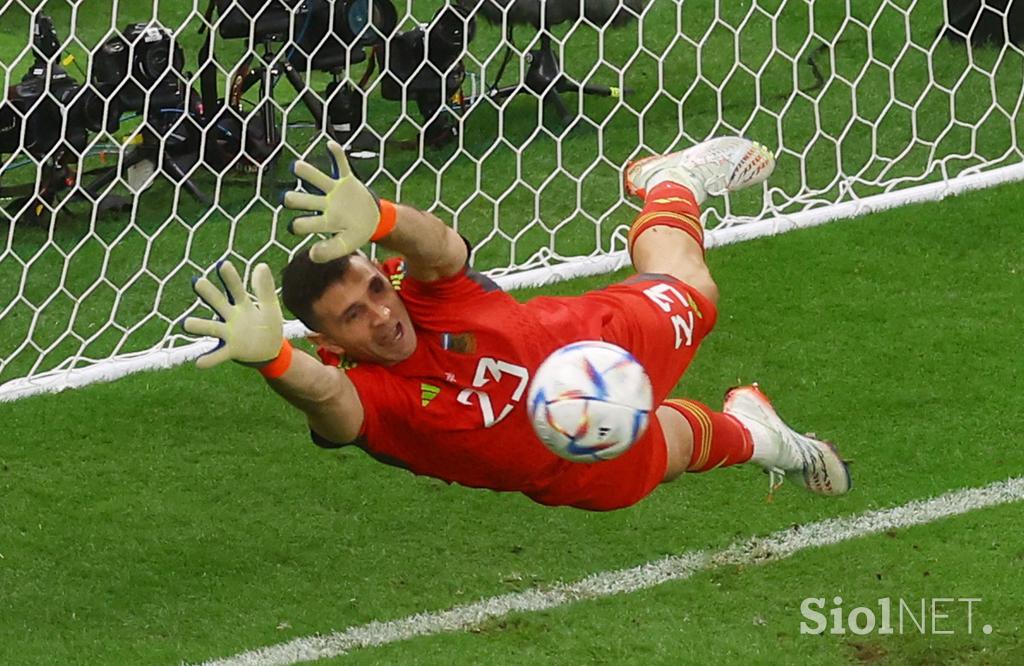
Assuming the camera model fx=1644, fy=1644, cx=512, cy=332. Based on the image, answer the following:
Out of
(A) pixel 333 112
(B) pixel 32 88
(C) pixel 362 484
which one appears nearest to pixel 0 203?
(B) pixel 32 88

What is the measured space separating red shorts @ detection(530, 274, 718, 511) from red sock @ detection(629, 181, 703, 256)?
0.25 meters

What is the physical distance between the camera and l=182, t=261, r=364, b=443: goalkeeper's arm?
11.6 feet

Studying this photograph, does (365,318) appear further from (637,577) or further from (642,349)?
(637,577)

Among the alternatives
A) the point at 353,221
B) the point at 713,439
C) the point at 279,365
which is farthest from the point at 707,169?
the point at 279,365

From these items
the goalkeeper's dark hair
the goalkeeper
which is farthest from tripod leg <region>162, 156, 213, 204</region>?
the goalkeeper's dark hair

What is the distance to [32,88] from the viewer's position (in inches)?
273

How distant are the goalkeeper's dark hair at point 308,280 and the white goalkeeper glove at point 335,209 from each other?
0.51 ft

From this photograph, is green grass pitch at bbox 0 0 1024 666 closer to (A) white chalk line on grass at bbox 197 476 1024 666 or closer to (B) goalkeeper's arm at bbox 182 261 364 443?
(A) white chalk line on grass at bbox 197 476 1024 666

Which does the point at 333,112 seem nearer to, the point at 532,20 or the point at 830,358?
the point at 532,20

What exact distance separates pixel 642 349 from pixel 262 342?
50.1 inches

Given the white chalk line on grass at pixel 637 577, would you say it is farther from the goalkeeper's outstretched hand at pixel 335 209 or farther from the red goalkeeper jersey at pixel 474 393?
the goalkeeper's outstretched hand at pixel 335 209

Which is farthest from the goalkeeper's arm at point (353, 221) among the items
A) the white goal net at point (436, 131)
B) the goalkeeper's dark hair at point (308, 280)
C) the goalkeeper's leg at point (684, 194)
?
the white goal net at point (436, 131)

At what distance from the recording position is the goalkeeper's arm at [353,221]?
11.9 ft

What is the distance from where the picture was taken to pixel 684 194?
5.08 m
